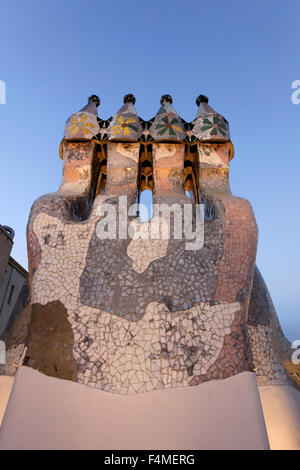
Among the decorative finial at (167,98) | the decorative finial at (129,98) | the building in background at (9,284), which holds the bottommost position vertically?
the building in background at (9,284)

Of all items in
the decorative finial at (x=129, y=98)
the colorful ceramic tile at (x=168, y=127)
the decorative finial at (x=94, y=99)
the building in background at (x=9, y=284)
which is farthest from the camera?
the building in background at (x=9, y=284)

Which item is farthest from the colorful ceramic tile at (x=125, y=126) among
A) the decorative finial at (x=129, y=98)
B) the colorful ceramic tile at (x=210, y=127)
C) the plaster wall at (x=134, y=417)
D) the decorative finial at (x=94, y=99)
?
the plaster wall at (x=134, y=417)

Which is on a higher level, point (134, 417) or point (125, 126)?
point (125, 126)

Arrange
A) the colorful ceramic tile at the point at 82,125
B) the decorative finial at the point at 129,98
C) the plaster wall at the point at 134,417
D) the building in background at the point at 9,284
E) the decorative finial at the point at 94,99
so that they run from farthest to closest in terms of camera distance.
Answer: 1. the building in background at the point at 9,284
2. the decorative finial at the point at 94,99
3. the decorative finial at the point at 129,98
4. the colorful ceramic tile at the point at 82,125
5. the plaster wall at the point at 134,417

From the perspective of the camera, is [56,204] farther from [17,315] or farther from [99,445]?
[99,445]

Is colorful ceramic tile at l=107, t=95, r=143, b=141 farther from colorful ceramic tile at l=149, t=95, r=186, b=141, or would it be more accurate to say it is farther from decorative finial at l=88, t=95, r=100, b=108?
decorative finial at l=88, t=95, r=100, b=108

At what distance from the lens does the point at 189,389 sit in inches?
143

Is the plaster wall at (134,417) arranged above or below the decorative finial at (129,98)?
below

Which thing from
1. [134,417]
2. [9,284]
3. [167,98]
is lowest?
[134,417]

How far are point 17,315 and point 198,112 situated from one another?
588 cm

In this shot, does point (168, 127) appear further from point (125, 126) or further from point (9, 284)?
point (9, 284)

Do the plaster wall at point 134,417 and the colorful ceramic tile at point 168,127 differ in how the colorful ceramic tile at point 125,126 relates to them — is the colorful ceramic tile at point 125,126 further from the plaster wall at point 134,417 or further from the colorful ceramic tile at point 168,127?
the plaster wall at point 134,417

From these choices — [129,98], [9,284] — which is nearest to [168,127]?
[129,98]
